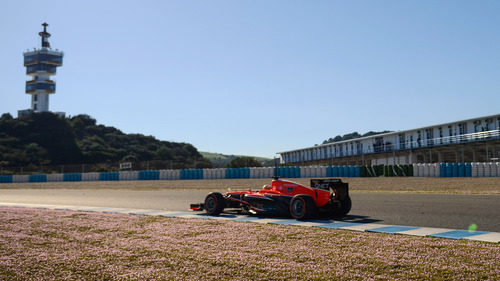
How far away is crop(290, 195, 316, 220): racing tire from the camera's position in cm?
1007

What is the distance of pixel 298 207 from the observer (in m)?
10.4

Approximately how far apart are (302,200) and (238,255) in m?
4.31

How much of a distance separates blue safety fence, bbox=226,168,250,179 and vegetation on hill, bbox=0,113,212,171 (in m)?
44.7

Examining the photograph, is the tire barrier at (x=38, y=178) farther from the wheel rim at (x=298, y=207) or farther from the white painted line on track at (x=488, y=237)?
the white painted line on track at (x=488, y=237)

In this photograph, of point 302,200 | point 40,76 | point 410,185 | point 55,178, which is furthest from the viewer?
point 40,76

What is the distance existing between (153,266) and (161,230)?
319cm

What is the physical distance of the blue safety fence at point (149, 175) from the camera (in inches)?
1689

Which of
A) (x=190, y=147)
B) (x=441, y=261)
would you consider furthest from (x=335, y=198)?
(x=190, y=147)

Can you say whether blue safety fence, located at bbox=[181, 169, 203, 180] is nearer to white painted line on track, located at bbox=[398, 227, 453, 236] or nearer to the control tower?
white painted line on track, located at bbox=[398, 227, 453, 236]

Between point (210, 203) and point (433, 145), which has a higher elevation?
point (433, 145)

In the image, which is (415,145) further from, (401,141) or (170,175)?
(170,175)

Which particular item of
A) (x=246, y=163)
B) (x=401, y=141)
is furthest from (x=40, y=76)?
(x=401, y=141)

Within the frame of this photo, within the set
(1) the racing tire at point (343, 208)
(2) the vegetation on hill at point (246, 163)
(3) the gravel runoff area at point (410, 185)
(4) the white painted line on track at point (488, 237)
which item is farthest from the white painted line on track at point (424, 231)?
(2) the vegetation on hill at point (246, 163)

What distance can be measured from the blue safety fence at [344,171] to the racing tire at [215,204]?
2553 centimetres
